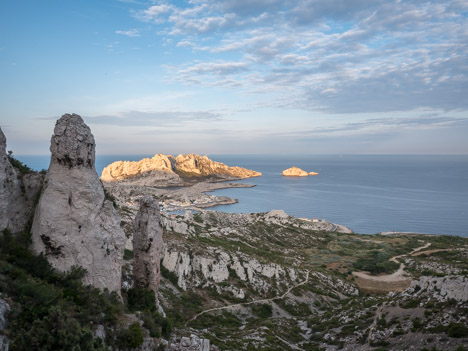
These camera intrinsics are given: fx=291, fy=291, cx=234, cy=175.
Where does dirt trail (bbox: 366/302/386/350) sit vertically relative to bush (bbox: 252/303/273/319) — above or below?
above

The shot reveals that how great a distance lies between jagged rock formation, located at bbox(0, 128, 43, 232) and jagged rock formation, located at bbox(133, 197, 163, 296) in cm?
530

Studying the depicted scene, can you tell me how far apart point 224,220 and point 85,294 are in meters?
65.7

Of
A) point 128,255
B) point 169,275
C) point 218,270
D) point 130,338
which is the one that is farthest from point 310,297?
point 130,338

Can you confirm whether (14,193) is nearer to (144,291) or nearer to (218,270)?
(144,291)

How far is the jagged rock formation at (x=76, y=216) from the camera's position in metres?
12.1

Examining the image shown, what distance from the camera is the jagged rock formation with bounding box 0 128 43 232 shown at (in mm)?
12055

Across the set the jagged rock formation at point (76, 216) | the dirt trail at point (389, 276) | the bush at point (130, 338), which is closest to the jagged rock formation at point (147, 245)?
the jagged rock formation at point (76, 216)

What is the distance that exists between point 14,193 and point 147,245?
667 centimetres

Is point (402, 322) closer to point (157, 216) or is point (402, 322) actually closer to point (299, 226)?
point (157, 216)

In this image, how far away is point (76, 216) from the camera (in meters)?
12.5

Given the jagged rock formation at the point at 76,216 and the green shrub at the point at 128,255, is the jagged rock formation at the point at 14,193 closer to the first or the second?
the jagged rock formation at the point at 76,216

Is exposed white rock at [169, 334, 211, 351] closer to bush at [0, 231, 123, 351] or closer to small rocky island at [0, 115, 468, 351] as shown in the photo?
small rocky island at [0, 115, 468, 351]

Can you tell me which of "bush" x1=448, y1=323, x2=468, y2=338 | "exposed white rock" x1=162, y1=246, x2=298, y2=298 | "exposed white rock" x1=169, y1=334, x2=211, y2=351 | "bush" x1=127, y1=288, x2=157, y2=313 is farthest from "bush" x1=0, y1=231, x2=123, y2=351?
"exposed white rock" x1=162, y1=246, x2=298, y2=298

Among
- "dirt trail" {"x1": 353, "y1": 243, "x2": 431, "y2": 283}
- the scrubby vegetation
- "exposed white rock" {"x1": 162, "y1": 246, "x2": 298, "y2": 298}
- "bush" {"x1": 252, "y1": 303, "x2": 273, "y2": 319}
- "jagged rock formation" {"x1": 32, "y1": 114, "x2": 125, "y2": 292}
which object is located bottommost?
"dirt trail" {"x1": 353, "y1": 243, "x2": 431, "y2": 283}
